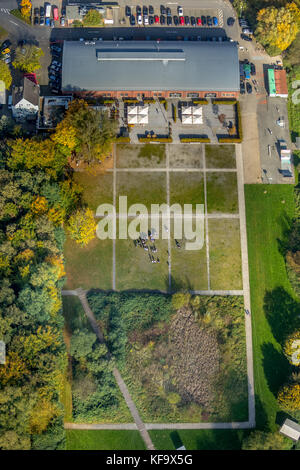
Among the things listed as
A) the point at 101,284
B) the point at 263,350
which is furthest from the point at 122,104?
the point at 263,350

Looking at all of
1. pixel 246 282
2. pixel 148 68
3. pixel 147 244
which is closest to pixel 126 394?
pixel 147 244

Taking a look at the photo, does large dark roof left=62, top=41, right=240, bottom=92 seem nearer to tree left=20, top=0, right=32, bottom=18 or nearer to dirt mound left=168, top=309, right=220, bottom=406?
tree left=20, top=0, right=32, bottom=18

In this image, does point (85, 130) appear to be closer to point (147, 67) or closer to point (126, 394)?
point (147, 67)

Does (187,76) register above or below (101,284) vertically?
above

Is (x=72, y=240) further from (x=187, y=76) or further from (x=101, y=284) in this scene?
(x=187, y=76)

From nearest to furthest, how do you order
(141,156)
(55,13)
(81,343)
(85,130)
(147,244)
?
(81,343) → (85,130) → (147,244) → (141,156) → (55,13)

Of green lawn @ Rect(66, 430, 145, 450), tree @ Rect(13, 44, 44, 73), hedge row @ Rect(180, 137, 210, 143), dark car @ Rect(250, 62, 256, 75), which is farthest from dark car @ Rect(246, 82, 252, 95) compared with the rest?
green lawn @ Rect(66, 430, 145, 450)
